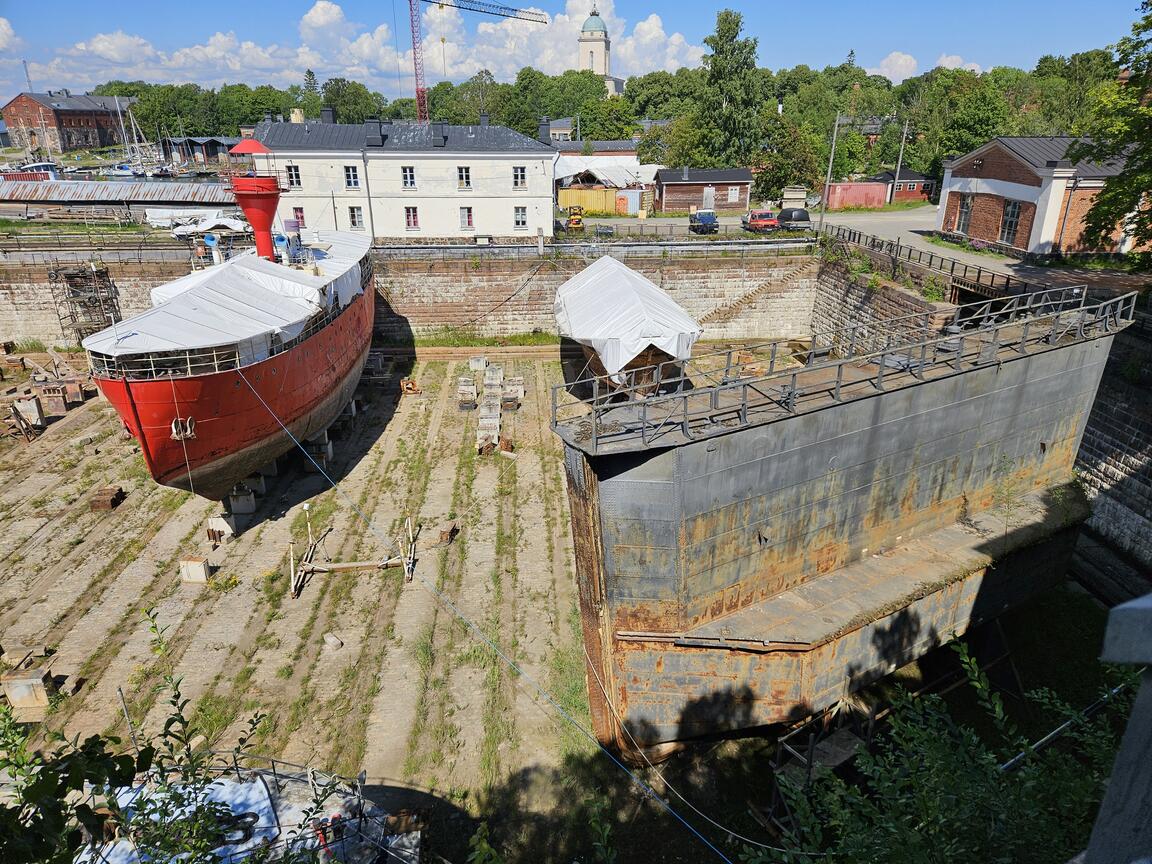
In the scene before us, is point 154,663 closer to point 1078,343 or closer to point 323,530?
point 323,530

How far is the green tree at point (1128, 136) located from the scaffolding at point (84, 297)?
116 ft

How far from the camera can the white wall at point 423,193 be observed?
3569 cm

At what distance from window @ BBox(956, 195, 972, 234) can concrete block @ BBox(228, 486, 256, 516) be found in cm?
3323

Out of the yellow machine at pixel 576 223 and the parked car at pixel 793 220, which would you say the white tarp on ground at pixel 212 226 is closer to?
the yellow machine at pixel 576 223

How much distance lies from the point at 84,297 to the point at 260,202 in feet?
44.3

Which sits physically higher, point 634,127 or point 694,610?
point 634,127

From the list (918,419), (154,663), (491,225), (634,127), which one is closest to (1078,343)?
(918,419)

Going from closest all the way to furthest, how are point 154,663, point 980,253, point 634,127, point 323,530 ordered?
point 154,663
point 323,530
point 980,253
point 634,127

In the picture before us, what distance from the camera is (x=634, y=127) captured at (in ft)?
316

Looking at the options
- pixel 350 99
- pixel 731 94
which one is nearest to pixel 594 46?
pixel 350 99

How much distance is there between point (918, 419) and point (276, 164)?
34.4 metres

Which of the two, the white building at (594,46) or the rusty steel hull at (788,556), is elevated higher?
the white building at (594,46)

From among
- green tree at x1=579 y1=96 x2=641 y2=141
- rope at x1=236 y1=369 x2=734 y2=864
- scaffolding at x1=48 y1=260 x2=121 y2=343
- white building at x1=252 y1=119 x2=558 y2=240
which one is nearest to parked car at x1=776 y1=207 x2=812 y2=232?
white building at x1=252 y1=119 x2=558 y2=240

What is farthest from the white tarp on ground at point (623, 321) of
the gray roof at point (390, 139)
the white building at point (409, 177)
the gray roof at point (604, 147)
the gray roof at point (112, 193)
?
the gray roof at point (604, 147)
